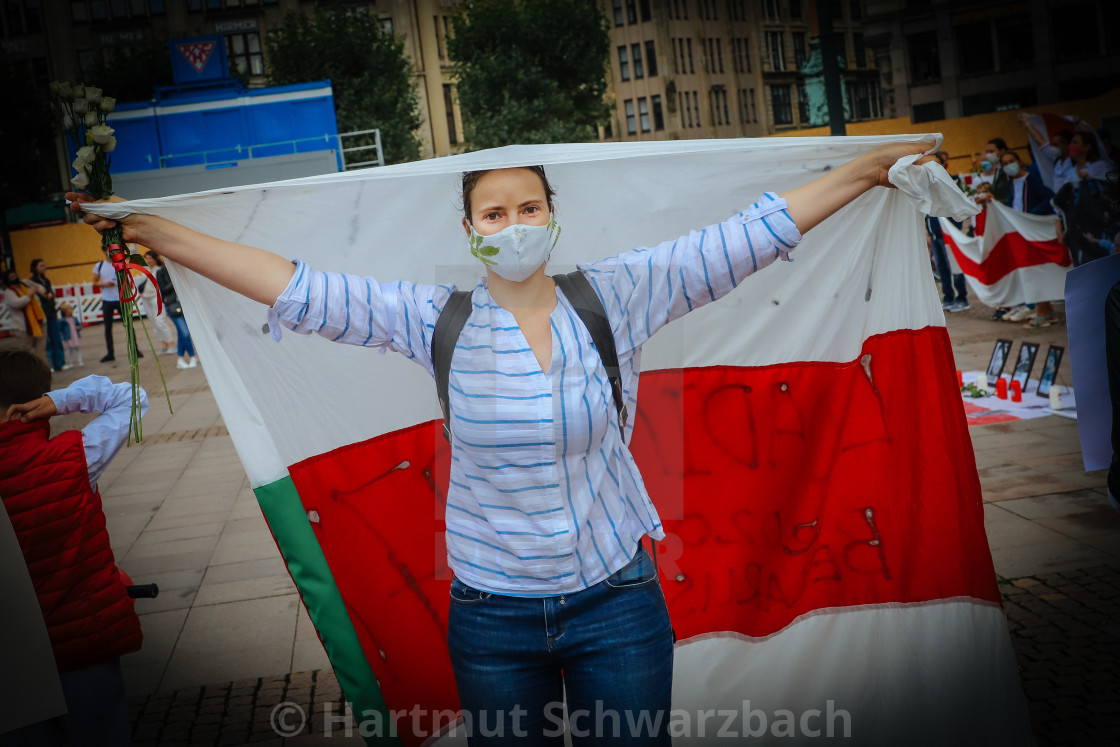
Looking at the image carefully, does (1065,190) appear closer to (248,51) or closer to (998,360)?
(998,360)

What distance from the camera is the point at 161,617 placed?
536 centimetres

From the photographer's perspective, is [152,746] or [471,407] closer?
[471,407]

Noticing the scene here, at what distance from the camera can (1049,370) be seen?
8.21 metres

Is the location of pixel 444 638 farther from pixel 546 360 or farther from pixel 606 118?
pixel 606 118

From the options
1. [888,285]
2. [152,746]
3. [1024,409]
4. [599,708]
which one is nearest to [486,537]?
[599,708]

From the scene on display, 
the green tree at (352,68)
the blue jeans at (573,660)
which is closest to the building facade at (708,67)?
the green tree at (352,68)

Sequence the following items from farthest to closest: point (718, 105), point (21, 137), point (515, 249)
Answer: point (718, 105) < point (21, 137) < point (515, 249)

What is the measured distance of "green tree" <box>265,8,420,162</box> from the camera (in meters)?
44.5

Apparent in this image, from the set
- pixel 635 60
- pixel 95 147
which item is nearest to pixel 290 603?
pixel 95 147

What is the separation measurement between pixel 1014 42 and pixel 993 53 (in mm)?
905

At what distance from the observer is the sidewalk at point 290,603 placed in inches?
153

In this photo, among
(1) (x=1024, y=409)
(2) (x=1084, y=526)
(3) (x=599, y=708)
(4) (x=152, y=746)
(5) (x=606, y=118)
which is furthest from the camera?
(5) (x=606, y=118)

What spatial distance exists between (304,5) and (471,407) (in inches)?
2149

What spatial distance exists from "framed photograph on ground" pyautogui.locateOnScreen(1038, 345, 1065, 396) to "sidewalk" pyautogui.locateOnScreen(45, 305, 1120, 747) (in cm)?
32
